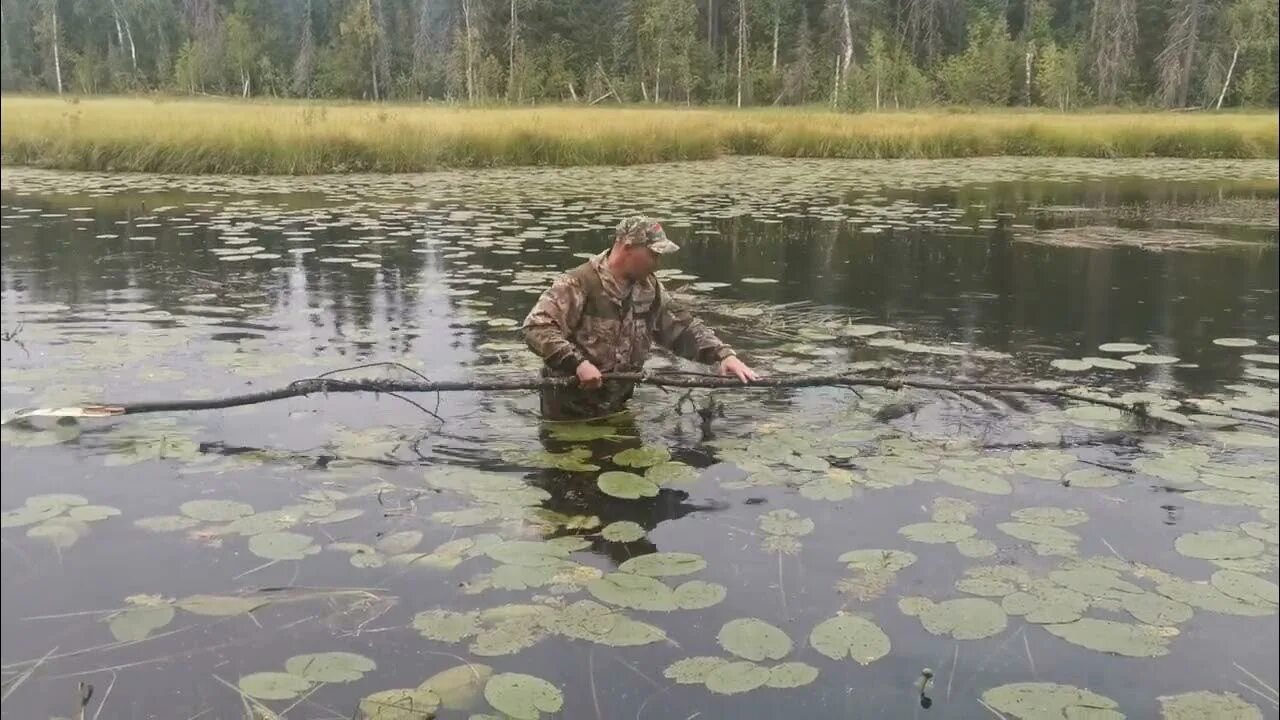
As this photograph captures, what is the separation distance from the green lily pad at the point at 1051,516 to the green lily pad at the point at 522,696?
197 centimetres

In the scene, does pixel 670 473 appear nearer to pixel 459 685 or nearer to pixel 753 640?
pixel 753 640

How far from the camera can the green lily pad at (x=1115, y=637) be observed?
2.68 metres

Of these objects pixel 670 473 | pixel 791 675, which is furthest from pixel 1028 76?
pixel 791 675

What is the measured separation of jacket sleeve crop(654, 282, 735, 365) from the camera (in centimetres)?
472

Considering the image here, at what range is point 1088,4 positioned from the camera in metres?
20.2

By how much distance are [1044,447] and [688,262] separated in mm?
5827

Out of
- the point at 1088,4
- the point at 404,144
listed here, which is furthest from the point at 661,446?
the point at 1088,4

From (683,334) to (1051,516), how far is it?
195cm

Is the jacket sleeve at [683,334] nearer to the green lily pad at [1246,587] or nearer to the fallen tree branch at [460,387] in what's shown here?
the fallen tree branch at [460,387]

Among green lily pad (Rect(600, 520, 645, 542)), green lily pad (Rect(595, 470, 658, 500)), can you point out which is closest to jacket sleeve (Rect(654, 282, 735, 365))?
green lily pad (Rect(595, 470, 658, 500))

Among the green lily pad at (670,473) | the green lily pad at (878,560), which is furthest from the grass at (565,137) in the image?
the green lily pad at (878,560)

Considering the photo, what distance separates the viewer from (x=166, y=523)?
332cm

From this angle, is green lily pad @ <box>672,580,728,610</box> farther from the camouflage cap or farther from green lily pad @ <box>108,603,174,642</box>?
the camouflage cap

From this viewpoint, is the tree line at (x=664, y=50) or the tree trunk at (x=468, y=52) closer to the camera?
the tree line at (x=664, y=50)
